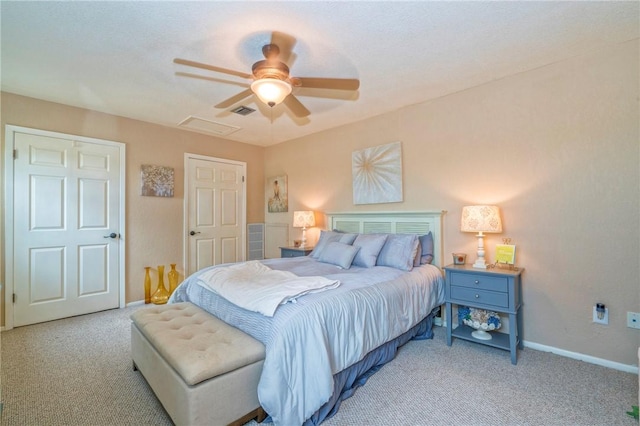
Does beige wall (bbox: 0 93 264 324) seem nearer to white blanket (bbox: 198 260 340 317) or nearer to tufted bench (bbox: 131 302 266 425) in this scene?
white blanket (bbox: 198 260 340 317)

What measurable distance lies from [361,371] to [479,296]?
4.05 ft

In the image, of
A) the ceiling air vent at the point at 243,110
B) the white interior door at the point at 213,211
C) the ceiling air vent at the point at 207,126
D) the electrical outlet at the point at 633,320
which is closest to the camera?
the electrical outlet at the point at 633,320

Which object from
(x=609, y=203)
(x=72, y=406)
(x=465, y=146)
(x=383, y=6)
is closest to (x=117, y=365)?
(x=72, y=406)

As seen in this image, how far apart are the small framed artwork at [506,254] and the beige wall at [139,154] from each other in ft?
13.1

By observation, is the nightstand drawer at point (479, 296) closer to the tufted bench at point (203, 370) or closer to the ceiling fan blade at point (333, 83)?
the tufted bench at point (203, 370)

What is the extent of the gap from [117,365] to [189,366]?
133 cm

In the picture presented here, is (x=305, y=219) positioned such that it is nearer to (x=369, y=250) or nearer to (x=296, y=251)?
(x=296, y=251)

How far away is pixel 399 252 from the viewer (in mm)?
2846

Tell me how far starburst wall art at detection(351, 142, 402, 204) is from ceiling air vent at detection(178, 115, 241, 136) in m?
1.87

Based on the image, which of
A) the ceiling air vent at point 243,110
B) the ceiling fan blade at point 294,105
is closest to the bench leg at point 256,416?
the ceiling fan blade at point 294,105

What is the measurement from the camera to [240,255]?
489 cm

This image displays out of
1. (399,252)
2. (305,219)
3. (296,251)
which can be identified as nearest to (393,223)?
(399,252)

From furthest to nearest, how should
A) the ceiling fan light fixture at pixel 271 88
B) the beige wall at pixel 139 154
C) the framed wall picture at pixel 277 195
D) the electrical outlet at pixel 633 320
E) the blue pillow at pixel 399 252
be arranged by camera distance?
the framed wall picture at pixel 277 195
the beige wall at pixel 139 154
the blue pillow at pixel 399 252
the electrical outlet at pixel 633 320
the ceiling fan light fixture at pixel 271 88

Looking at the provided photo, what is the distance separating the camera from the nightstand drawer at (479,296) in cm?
237
